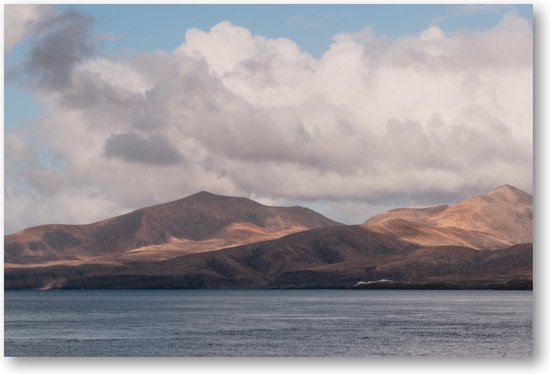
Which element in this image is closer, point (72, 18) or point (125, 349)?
point (72, 18)

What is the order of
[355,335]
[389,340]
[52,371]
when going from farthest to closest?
[355,335] → [389,340] → [52,371]

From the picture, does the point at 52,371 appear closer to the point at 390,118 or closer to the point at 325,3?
the point at 325,3

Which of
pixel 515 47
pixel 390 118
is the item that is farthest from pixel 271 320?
pixel 515 47

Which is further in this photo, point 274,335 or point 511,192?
point 511,192

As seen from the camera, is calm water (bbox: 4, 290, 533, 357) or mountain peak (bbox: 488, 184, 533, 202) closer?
calm water (bbox: 4, 290, 533, 357)

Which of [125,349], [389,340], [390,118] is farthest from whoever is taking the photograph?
[389,340]

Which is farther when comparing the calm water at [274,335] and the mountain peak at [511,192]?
the mountain peak at [511,192]

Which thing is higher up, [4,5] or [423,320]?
[4,5]

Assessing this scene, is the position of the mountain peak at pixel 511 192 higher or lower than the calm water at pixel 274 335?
higher

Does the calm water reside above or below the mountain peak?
below

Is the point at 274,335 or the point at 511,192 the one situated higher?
the point at 511,192

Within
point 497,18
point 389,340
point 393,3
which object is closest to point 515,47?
point 497,18
